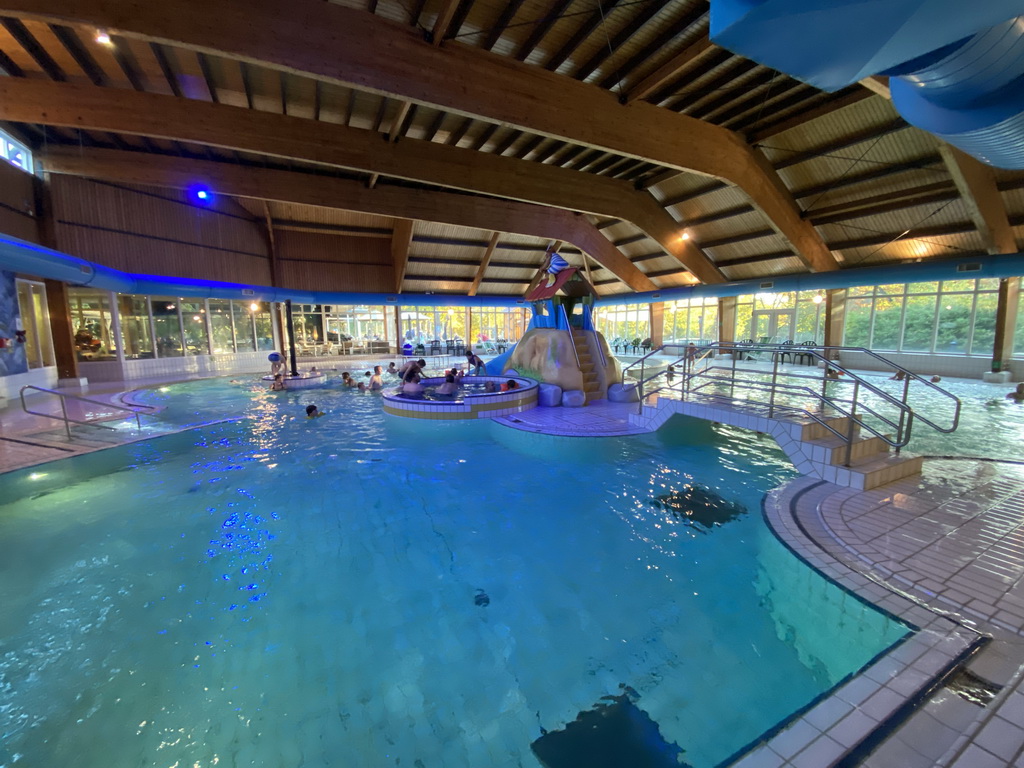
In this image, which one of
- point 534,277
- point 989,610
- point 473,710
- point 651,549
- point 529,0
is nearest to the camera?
point 473,710

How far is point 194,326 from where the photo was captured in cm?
1580

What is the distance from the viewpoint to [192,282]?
1368cm

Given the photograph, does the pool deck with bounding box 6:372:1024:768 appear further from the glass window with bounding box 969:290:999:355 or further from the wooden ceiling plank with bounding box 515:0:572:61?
the glass window with bounding box 969:290:999:355

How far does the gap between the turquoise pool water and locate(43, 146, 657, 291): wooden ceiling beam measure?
9004mm

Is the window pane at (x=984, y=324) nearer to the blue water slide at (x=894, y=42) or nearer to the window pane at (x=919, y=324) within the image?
the window pane at (x=919, y=324)

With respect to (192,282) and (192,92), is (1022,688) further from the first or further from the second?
(192,282)

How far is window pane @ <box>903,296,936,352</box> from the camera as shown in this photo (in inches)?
580

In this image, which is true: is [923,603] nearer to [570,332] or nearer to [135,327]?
[570,332]

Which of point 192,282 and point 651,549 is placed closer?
point 651,549

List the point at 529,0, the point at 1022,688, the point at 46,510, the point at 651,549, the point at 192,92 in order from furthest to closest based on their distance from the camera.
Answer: the point at 192,92, the point at 529,0, the point at 46,510, the point at 651,549, the point at 1022,688

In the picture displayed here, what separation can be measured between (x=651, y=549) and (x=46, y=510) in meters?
6.44

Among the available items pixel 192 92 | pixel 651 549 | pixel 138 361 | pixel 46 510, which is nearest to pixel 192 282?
pixel 138 361

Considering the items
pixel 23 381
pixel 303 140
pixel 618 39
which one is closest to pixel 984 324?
pixel 618 39

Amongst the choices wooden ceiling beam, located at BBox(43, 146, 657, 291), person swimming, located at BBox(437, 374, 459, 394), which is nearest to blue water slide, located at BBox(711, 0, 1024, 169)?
person swimming, located at BBox(437, 374, 459, 394)
